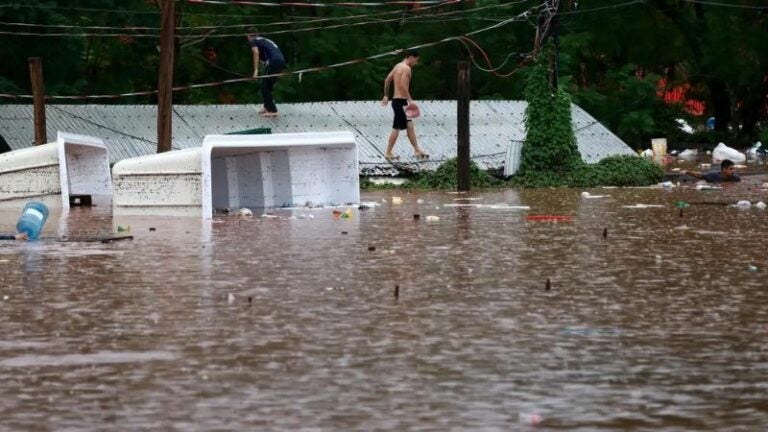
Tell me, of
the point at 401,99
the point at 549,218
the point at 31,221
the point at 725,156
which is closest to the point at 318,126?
the point at 401,99

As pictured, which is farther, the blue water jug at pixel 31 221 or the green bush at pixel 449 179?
the green bush at pixel 449 179

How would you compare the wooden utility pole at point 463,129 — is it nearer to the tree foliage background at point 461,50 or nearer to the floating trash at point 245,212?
the floating trash at point 245,212

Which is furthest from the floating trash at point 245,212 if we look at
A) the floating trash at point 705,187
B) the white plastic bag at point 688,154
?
the white plastic bag at point 688,154

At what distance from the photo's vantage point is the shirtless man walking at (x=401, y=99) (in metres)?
28.7

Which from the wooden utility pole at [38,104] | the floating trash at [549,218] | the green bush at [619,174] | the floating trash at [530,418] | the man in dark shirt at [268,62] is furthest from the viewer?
the man in dark shirt at [268,62]

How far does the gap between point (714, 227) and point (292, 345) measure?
9.41 meters

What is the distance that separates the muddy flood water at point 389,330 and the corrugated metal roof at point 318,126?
1255 cm

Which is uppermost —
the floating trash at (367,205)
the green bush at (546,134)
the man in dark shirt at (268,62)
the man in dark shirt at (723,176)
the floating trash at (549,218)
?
the man in dark shirt at (268,62)

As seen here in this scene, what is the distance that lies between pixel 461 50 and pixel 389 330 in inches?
1339

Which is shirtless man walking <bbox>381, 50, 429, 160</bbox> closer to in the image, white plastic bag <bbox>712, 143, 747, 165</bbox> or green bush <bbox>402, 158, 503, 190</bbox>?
green bush <bbox>402, 158, 503, 190</bbox>

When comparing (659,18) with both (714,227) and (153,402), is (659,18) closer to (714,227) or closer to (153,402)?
(714,227)

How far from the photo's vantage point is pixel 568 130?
1155 inches

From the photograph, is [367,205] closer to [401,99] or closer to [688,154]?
[401,99]

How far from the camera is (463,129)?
85.4 feet
